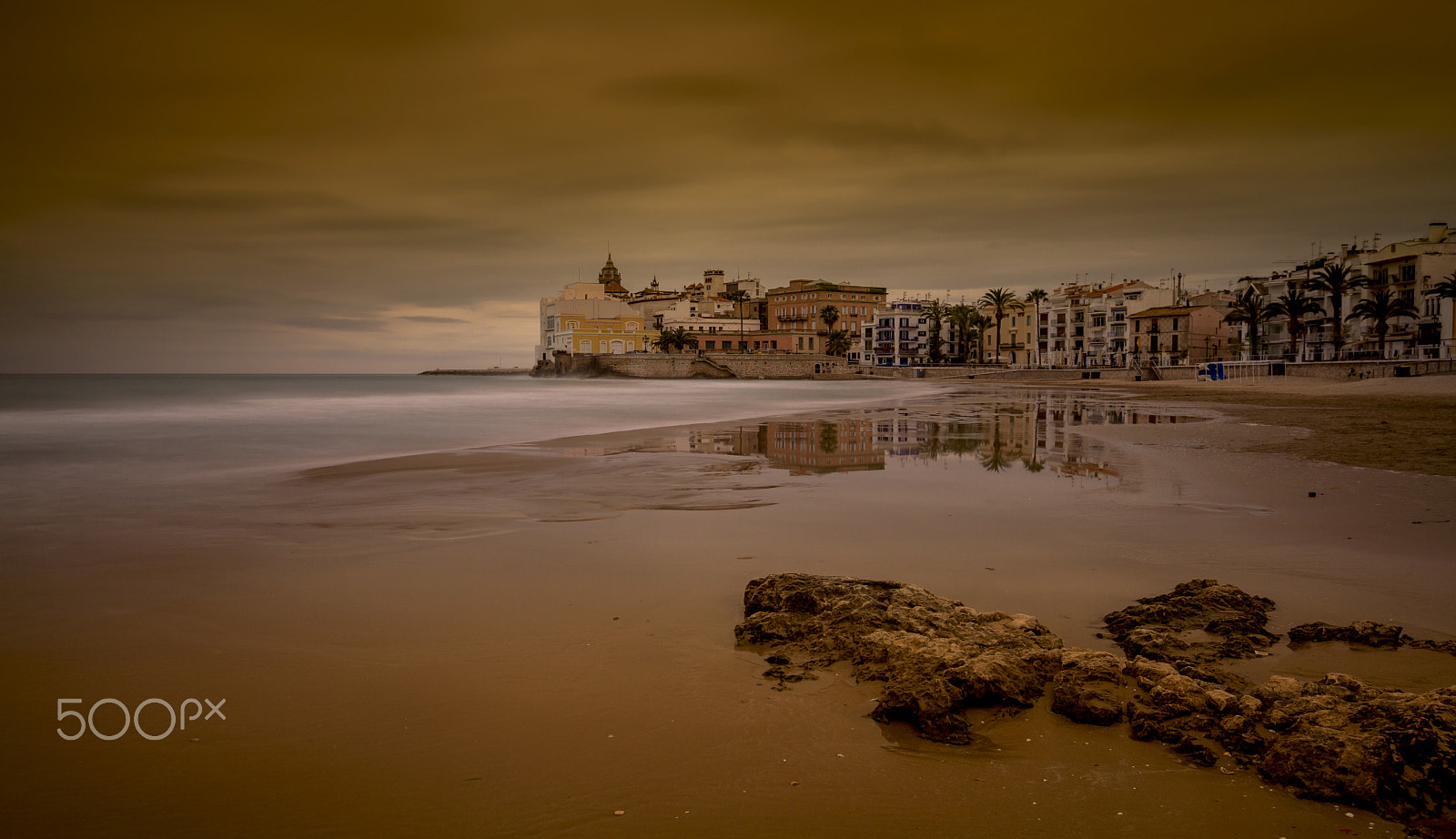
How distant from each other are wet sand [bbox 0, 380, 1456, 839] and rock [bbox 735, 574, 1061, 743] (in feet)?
0.60

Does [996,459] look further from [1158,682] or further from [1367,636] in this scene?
[1158,682]

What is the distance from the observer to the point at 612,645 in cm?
526

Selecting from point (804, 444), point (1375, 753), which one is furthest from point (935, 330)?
point (1375, 753)

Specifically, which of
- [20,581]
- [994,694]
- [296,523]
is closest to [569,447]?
[296,523]

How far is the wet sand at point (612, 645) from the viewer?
3400 mm

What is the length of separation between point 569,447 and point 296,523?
34.0 feet

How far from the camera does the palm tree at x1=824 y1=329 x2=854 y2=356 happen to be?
131 m

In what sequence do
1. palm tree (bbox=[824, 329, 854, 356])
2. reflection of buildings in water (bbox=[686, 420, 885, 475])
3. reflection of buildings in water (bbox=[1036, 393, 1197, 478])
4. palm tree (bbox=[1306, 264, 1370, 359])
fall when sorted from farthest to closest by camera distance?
palm tree (bbox=[824, 329, 854, 356]), palm tree (bbox=[1306, 264, 1370, 359]), reflection of buildings in water (bbox=[686, 420, 885, 475]), reflection of buildings in water (bbox=[1036, 393, 1197, 478])

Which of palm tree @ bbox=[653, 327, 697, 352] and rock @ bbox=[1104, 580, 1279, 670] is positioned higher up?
palm tree @ bbox=[653, 327, 697, 352]

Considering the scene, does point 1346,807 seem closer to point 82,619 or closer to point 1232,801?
point 1232,801

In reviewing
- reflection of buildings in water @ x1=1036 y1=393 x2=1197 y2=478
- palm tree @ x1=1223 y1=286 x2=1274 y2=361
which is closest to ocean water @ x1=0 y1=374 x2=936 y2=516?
reflection of buildings in water @ x1=1036 y1=393 x2=1197 y2=478

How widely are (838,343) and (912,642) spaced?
5037 inches

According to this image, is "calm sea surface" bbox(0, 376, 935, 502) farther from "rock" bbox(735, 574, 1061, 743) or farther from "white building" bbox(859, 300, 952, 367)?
"white building" bbox(859, 300, 952, 367)

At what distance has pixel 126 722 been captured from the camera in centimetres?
432
